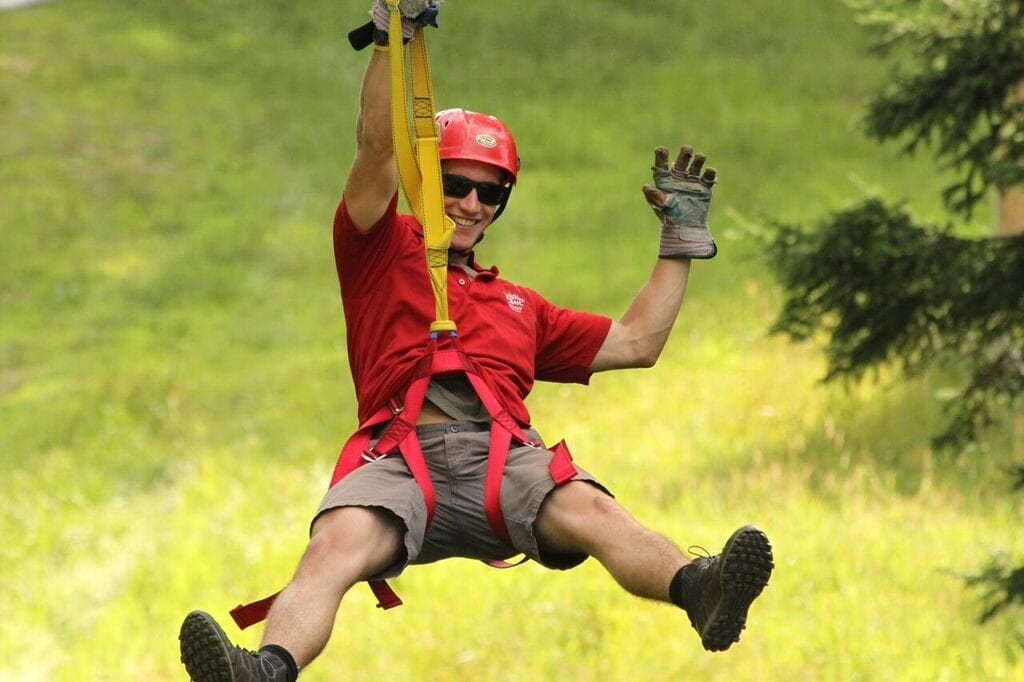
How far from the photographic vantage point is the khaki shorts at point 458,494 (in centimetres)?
604

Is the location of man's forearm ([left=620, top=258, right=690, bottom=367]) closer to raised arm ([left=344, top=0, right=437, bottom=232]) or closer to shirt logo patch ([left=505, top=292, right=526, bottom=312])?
shirt logo patch ([left=505, top=292, right=526, bottom=312])

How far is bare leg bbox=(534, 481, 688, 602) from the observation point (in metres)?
5.84

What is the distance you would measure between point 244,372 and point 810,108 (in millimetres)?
10853

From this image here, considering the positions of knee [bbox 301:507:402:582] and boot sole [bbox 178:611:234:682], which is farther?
knee [bbox 301:507:402:582]

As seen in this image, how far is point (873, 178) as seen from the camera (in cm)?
2359

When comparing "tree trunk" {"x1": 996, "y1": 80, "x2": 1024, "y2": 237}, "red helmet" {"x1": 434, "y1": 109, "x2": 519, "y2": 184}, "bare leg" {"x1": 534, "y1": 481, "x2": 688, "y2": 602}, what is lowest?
"tree trunk" {"x1": 996, "y1": 80, "x2": 1024, "y2": 237}

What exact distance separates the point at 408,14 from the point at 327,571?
72.6 inches

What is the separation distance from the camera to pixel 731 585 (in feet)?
18.3

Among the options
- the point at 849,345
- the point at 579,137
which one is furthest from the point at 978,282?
the point at 579,137

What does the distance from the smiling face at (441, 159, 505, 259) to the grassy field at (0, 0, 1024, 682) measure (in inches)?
175

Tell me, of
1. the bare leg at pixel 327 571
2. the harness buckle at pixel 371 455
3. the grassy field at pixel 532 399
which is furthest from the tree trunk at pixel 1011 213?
the bare leg at pixel 327 571

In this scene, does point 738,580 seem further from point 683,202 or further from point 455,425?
point 683,202

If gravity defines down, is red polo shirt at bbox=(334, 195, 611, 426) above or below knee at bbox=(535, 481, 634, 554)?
above

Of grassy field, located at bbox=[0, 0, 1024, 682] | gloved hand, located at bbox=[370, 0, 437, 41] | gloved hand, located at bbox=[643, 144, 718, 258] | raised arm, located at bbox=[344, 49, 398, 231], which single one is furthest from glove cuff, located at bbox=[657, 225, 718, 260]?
grassy field, located at bbox=[0, 0, 1024, 682]
